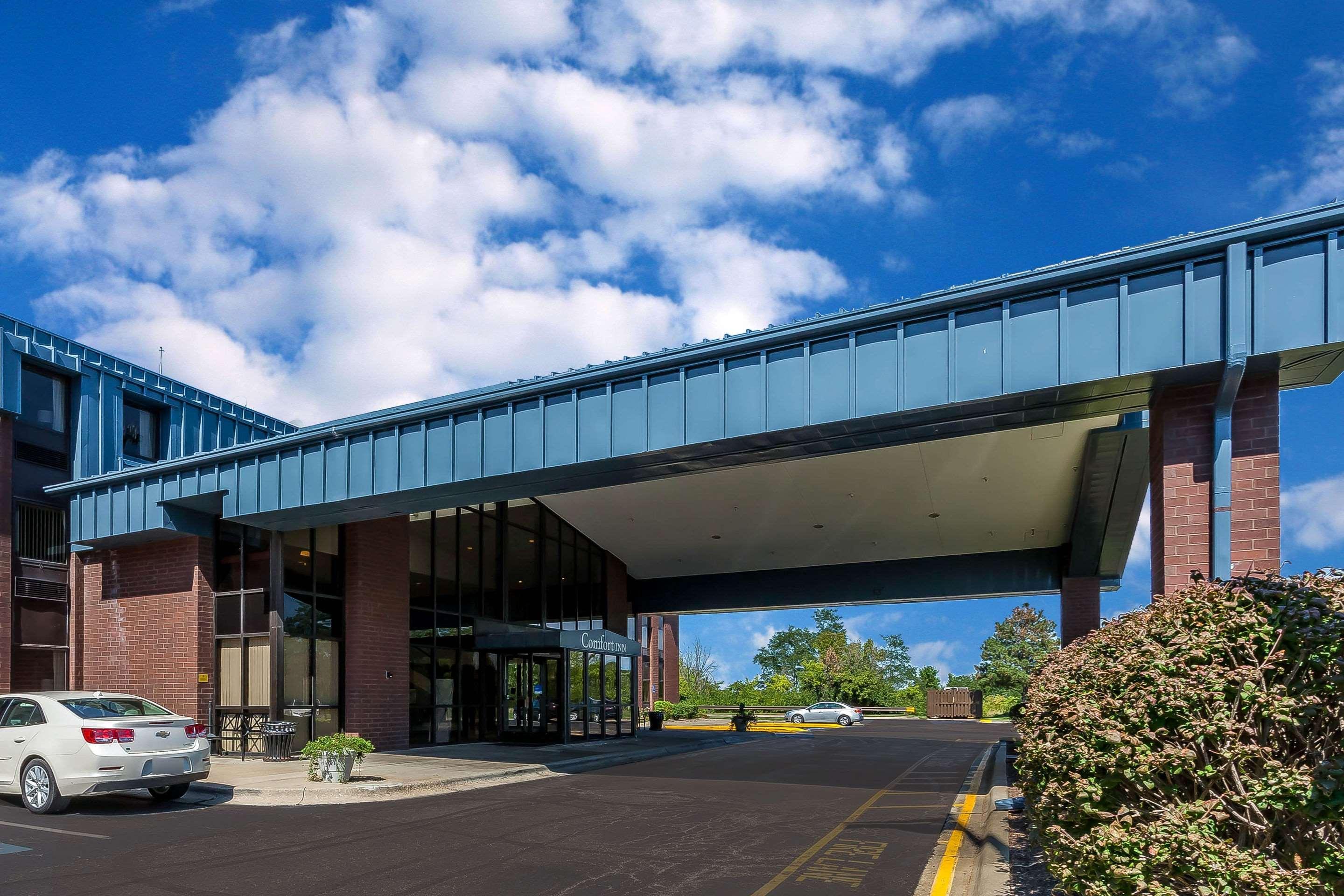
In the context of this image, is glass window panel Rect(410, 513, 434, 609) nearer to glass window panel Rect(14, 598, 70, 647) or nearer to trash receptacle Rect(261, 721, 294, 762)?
trash receptacle Rect(261, 721, 294, 762)

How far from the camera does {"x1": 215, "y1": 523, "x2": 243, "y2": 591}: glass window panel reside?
21391 millimetres

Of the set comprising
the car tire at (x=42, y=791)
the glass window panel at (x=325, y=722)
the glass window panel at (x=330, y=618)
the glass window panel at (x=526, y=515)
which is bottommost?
the glass window panel at (x=325, y=722)

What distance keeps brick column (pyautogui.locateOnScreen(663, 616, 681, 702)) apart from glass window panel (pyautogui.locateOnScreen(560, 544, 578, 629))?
24.1 meters

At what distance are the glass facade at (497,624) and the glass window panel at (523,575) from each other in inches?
1.1

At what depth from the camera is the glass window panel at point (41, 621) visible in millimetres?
21453

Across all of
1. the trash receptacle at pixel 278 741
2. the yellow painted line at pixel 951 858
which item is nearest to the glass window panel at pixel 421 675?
the trash receptacle at pixel 278 741

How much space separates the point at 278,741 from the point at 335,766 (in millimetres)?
4236

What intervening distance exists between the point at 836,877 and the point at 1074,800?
4273 millimetres

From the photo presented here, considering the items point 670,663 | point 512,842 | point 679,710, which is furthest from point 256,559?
point 670,663

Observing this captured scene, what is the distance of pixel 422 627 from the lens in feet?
77.9

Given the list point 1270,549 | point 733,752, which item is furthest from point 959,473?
point 1270,549

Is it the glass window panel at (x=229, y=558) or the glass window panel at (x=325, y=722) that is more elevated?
the glass window panel at (x=229, y=558)

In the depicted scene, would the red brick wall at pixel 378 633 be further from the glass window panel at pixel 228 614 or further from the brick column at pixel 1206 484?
the brick column at pixel 1206 484

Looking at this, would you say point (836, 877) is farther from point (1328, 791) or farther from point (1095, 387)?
point (1095, 387)
